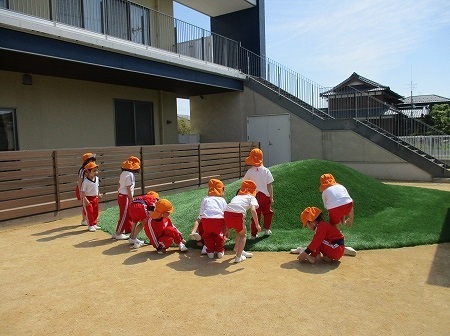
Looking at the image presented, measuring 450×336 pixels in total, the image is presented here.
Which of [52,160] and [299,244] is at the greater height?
[52,160]

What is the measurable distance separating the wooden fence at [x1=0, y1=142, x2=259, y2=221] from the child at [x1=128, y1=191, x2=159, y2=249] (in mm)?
2976

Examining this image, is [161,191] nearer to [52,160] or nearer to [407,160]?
[52,160]

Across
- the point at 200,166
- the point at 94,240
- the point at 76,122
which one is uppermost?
the point at 76,122

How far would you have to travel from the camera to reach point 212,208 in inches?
204

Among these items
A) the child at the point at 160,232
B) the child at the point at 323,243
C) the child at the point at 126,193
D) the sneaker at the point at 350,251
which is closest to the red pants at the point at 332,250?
the child at the point at 323,243

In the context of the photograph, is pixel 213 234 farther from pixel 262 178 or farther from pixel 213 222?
pixel 262 178

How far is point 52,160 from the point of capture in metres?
8.04

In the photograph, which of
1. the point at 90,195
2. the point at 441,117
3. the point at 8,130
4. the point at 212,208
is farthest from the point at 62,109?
the point at 441,117

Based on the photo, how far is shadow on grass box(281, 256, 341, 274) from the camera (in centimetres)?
465

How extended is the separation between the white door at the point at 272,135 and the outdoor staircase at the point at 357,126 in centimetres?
69

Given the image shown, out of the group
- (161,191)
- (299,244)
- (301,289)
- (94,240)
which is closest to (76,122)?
(161,191)

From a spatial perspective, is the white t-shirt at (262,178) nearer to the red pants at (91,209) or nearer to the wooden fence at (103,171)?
the red pants at (91,209)

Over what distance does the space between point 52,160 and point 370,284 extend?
22.2ft

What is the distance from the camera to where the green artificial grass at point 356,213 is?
582cm
